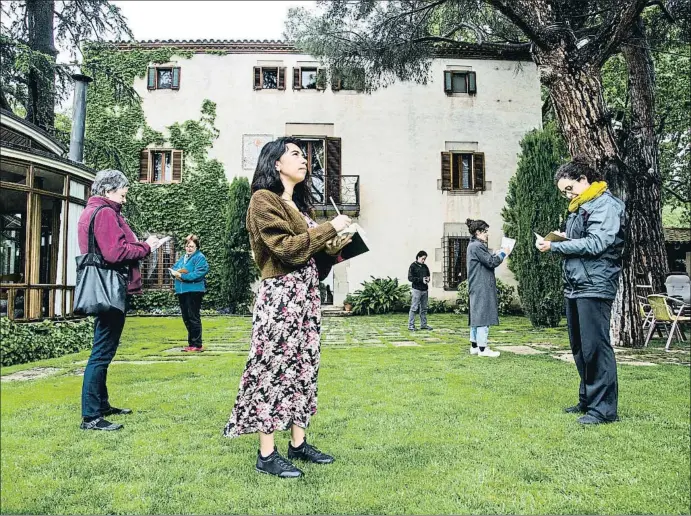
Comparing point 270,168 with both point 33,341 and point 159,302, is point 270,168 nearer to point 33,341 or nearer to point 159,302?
point 33,341

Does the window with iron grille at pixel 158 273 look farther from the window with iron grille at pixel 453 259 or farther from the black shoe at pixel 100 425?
the window with iron grille at pixel 453 259

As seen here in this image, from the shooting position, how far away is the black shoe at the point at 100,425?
4.04 ft

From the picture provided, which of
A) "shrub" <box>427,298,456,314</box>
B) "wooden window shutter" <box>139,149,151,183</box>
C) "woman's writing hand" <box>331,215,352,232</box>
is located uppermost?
"wooden window shutter" <box>139,149,151,183</box>

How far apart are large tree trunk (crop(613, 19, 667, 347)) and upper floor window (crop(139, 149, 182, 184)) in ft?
8.12

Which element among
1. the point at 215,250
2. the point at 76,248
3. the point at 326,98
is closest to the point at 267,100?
the point at 215,250

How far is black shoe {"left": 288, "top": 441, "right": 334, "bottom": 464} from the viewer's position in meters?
1.12

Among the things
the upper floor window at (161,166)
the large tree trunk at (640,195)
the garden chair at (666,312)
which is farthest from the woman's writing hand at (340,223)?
the garden chair at (666,312)

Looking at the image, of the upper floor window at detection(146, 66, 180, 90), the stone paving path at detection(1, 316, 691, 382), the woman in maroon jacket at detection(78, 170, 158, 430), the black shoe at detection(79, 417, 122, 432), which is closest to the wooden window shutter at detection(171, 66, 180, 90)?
the upper floor window at detection(146, 66, 180, 90)

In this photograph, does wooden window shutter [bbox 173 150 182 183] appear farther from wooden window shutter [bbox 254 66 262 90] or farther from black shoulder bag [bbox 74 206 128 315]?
wooden window shutter [bbox 254 66 262 90]

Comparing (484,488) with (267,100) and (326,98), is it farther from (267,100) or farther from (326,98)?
(326,98)

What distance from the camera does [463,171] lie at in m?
4.94

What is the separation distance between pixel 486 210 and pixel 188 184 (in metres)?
4.54

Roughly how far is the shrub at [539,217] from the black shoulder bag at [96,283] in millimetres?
4009

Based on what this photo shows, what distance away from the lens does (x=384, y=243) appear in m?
5.17
